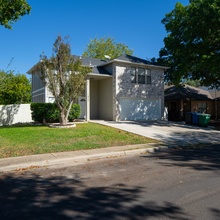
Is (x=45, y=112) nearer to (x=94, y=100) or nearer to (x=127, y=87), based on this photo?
(x=94, y=100)

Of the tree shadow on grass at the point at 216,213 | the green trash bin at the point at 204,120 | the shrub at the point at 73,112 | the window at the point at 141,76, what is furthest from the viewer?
the window at the point at 141,76

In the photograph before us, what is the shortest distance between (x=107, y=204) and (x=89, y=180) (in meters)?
1.31

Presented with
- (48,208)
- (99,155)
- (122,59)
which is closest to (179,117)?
(122,59)

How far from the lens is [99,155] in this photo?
22.8ft

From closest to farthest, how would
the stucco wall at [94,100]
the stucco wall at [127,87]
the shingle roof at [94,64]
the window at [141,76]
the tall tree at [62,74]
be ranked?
the tall tree at [62,74]
the stucco wall at [127,87]
the shingle roof at [94,64]
the window at [141,76]
the stucco wall at [94,100]

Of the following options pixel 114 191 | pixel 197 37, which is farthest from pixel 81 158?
pixel 197 37

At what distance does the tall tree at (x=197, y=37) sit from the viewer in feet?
46.7

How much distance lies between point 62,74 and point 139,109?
28.7ft

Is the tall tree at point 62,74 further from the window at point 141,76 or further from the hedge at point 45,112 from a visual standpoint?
the window at point 141,76

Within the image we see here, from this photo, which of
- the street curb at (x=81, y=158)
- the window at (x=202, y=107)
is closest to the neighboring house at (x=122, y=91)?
the window at (x=202, y=107)

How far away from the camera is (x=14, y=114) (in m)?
16.2

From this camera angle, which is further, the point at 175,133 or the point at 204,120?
the point at 204,120

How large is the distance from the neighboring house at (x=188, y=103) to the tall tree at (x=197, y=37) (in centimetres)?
453

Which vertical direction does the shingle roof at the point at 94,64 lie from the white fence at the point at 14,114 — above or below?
above
